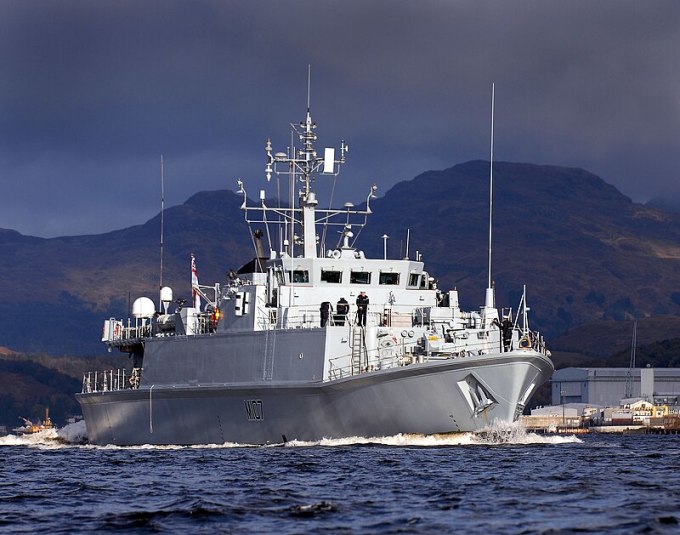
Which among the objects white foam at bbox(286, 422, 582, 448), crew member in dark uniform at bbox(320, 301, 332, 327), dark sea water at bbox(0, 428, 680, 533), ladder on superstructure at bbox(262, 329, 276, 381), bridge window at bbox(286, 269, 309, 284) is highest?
bridge window at bbox(286, 269, 309, 284)

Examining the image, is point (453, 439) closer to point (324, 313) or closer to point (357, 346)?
point (357, 346)

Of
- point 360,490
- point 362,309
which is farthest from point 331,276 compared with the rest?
point 360,490

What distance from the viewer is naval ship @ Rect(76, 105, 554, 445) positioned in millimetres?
38375

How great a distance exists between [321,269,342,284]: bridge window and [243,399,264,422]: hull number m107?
15.0 ft

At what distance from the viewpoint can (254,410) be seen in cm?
4181

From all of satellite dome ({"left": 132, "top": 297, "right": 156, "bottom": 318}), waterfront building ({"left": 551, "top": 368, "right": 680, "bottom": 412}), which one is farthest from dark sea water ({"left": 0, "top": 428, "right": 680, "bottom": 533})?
waterfront building ({"left": 551, "top": 368, "right": 680, "bottom": 412})

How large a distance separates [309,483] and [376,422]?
11.2 metres

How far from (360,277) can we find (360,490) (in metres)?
17.8

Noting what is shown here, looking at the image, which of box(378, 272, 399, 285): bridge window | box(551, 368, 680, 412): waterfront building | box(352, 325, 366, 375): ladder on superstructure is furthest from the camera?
box(551, 368, 680, 412): waterfront building

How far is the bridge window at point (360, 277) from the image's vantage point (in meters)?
43.8

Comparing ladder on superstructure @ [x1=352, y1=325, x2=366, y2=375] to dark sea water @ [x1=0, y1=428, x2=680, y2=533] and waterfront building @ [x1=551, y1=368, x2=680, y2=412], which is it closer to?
dark sea water @ [x1=0, y1=428, x2=680, y2=533]

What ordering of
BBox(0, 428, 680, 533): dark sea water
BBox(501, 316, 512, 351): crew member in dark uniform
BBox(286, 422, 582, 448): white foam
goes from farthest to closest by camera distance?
BBox(501, 316, 512, 351): crew member in dark uniform, BBox(286, 422, 582, 448): white foam, BBox(0, 428, 680, 533): dark sea water

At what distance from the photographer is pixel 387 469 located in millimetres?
30938

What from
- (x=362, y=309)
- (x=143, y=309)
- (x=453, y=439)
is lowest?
(x=453, y=439)
